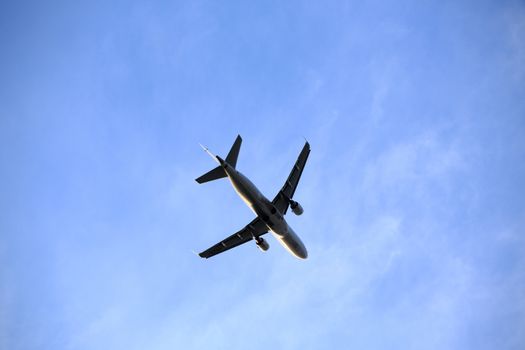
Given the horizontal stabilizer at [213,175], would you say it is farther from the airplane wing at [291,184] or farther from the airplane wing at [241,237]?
the airplane wing at [241,237]

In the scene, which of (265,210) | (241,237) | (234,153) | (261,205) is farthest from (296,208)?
(234,153)

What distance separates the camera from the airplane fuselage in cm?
3344

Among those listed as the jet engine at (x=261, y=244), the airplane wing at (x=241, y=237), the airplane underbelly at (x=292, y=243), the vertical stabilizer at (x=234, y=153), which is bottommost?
the airplane underbelly at (x=292, y=243)

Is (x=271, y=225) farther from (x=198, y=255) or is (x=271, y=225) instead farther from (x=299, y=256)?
(x=198, y=255)

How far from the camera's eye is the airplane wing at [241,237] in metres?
41.5

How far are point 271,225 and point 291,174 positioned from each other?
4.77m

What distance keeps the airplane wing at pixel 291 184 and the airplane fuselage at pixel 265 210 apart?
1.06 m

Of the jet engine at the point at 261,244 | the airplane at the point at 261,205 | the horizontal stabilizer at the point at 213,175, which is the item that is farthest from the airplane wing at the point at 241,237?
the horizontal stabilizer at the point at 213,175

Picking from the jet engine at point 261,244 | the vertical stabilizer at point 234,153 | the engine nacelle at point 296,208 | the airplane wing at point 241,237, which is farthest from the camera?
the airplane wing at point 241,237

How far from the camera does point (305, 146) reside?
3884 centimetres

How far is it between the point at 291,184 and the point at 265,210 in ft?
Result: 12.7

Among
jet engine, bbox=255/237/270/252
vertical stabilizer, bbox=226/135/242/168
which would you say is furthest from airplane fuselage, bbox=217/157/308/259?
jet engine, bbox=255/237/270/252

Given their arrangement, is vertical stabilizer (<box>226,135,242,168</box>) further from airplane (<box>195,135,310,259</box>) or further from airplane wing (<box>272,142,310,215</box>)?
airplane wing (<box>272,142,310,215</box>)

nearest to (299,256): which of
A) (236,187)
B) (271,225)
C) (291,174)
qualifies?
(271,225)
